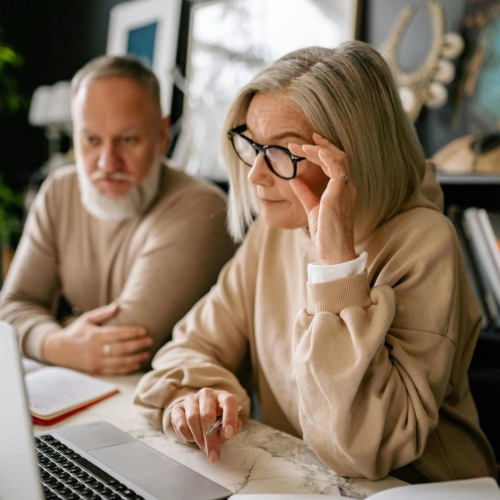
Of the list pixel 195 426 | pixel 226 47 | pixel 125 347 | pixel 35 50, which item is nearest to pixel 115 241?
pixel 125 347

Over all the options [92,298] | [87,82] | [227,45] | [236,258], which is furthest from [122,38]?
[236,258]

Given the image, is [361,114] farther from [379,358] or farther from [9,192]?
[9,192]

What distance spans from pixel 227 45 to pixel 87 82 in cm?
134

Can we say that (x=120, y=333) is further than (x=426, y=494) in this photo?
Yes

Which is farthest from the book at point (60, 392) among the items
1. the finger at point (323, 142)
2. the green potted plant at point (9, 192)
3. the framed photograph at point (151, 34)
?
the green potted plant at point (9, 192)

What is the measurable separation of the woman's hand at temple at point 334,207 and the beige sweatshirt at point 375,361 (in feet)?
0.21

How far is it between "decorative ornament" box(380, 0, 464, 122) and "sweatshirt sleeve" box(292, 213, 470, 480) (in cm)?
133

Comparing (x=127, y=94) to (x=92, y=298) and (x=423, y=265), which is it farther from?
(x=423, y=265)

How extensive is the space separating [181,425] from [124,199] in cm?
93

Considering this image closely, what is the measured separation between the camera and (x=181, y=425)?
A: 1034 millimetres

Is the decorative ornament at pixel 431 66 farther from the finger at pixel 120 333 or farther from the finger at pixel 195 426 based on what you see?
the finger at pixel 195 426

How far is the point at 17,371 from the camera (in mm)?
676

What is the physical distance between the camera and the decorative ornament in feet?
7.07

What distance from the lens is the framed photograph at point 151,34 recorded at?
3.20m
